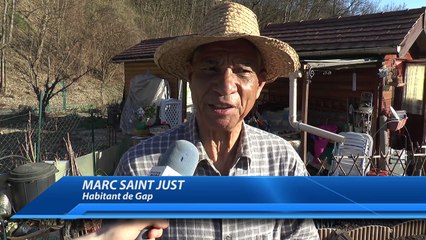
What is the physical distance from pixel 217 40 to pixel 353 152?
23.1 feet

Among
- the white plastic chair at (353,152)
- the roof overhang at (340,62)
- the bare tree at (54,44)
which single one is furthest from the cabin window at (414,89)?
the bare tree at (54,44)

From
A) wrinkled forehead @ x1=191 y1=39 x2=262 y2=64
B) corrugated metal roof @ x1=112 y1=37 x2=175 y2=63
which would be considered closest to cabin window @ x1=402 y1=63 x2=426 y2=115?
corrugated metal roof @ x1=112 y1=37 x2=175 y2=63

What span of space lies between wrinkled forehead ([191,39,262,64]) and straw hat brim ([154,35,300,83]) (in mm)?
25

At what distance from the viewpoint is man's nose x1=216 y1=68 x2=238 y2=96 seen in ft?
5.23

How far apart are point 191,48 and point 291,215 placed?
1024mm

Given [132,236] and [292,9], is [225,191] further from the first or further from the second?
[292,9]

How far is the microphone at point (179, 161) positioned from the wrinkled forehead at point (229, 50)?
1.69ft

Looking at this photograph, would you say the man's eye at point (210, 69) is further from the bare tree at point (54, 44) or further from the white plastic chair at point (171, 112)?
the bare tree at point (54, 44)

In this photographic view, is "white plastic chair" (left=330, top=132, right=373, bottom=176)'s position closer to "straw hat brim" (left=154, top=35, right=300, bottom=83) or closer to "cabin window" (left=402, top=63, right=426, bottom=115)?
"cabin window" (left=402, top=63, right=426, bottom=115)

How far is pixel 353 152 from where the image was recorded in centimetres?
795

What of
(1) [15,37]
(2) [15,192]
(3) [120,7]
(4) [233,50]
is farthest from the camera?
(3) [120,7]

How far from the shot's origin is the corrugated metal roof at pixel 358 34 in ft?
27.0

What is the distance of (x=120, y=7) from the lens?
110 feet

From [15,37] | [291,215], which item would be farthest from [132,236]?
[15,37]
